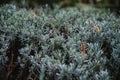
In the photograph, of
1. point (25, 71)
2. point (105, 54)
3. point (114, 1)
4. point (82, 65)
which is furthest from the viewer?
point (114, 1)

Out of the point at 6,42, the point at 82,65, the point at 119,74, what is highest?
the point at 6,42

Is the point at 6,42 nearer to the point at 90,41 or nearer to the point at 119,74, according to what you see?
the point at 90,41

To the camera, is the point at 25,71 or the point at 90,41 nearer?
the point at 25,71

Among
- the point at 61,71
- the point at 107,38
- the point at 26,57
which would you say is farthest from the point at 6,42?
the point at 107,38

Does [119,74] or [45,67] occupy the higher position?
[45,67]

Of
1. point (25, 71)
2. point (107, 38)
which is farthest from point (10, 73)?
point (107, 38)

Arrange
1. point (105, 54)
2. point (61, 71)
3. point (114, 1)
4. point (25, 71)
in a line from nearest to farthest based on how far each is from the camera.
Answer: point (61, 71), point (25, 71), point (105, 54), point (114, 1)
